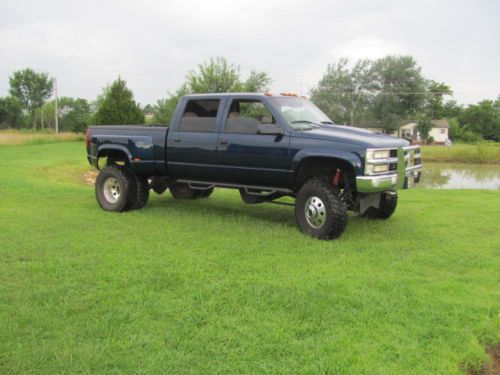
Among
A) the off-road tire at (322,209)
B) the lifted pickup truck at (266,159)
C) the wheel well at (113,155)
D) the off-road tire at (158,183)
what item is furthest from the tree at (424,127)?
the off-road tire at (322,209)

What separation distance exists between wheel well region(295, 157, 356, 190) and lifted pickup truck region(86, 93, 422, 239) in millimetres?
15


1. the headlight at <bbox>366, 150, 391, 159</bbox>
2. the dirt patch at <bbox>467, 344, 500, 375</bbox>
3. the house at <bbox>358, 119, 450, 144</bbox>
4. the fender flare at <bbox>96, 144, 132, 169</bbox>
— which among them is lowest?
the dirt patch at <bbox>467, 344, 500, 375</bbox>

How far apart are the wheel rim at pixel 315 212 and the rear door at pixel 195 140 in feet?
5.69

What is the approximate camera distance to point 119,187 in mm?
8852

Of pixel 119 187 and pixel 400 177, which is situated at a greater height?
pixel 400 177

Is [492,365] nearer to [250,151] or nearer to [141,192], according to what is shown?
[250,151]

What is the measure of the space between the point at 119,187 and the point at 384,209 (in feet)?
15.1

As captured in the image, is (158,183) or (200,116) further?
(158,183)

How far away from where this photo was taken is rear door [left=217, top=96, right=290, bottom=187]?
717 centimetres

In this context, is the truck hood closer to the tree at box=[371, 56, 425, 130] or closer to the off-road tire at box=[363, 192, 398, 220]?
the off-road tire at box=[363, 192, 398, 220]

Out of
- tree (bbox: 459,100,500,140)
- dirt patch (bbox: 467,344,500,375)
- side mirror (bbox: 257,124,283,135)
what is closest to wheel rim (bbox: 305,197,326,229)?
side mirror (bbox: 257,124,283,135)

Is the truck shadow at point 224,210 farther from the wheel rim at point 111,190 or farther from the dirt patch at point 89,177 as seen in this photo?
the dirt patch at point 89,177

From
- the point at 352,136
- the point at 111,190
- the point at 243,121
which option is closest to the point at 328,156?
the point at 352,136

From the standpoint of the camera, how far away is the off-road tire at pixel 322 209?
262 inches
